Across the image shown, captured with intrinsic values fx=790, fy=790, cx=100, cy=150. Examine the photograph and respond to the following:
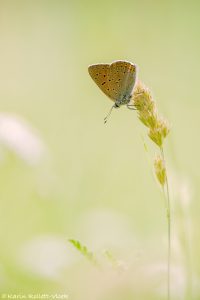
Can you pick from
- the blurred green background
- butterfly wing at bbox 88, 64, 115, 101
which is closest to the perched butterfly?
butterfly wing at bbox 88, 64, 115, 101

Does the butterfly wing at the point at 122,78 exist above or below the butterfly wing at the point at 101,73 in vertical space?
below

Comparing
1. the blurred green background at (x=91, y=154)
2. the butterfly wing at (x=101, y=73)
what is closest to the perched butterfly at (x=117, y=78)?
the butterfly wing at (x=101, y=73)

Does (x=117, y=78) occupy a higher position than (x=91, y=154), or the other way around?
(x=91, y=154)

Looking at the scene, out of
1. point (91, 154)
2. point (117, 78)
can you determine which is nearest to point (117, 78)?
point (117, 78)

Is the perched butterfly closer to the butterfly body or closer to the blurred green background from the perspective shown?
the butterfly body

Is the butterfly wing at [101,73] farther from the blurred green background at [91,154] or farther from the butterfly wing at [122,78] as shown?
the blurred green background at [91,154]

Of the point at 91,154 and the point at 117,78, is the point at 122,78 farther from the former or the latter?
the point at 91,154

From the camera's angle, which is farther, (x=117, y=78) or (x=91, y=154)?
(x=91, y=154)

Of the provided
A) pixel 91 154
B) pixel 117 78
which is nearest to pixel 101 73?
pixel 117 78
